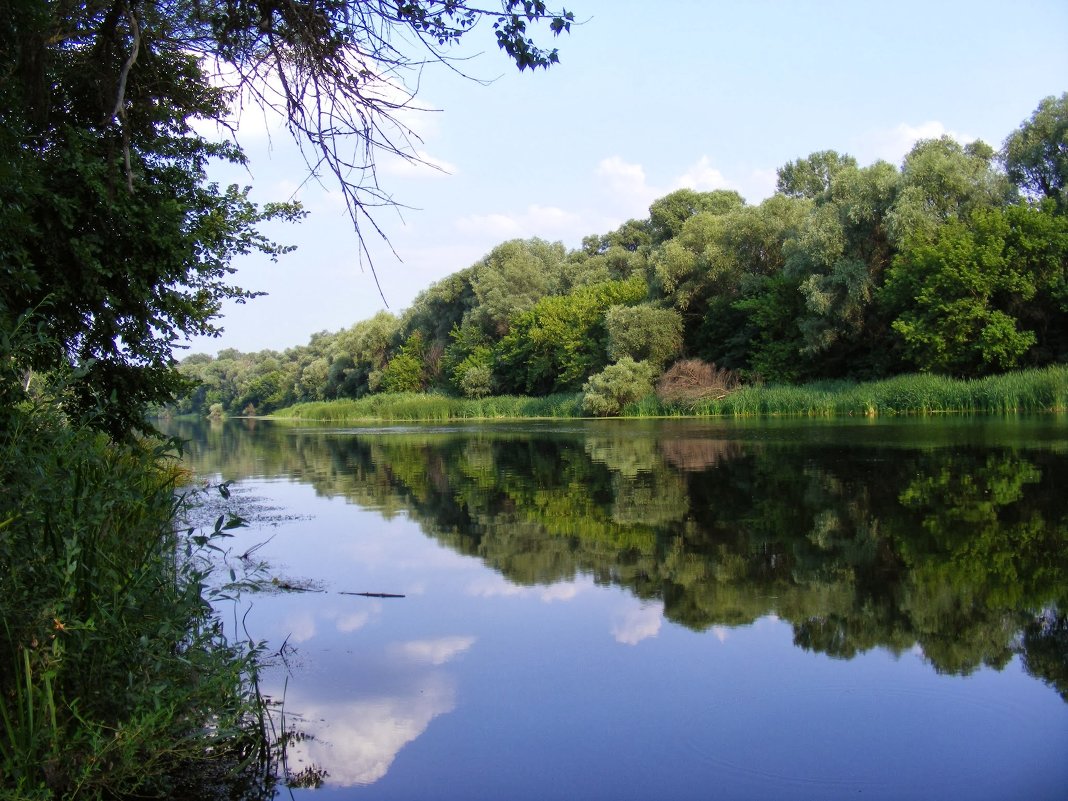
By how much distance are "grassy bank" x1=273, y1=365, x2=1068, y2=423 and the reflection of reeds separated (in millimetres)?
13079

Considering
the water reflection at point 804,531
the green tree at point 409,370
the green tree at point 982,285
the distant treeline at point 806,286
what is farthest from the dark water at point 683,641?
the green tree at point 409,370

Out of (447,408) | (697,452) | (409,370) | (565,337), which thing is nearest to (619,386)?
(565,337)

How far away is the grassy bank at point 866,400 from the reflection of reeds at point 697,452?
42.9ft

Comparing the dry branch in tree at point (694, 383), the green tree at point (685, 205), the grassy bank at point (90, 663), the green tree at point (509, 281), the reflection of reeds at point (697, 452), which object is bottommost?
the reflection of reeds at point (697, 452)

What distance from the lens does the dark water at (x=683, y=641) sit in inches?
169

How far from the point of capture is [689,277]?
50375 mm

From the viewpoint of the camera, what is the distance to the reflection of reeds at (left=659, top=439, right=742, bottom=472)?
704 inches

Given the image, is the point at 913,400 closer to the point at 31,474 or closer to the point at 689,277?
the point at 689,277

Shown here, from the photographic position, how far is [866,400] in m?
35.7

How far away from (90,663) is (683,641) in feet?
12.2

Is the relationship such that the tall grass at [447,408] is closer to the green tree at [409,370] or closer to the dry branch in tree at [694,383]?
the green tree at [409,370]

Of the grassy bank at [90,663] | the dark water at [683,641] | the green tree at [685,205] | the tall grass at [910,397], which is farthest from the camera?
the green tree at [685,205]

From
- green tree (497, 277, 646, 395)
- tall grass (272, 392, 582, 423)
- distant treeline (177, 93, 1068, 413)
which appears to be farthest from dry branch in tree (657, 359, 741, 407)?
A: green tree (497, 277, 646, 395)

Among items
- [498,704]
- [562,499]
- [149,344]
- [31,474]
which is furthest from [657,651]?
[562,499]
